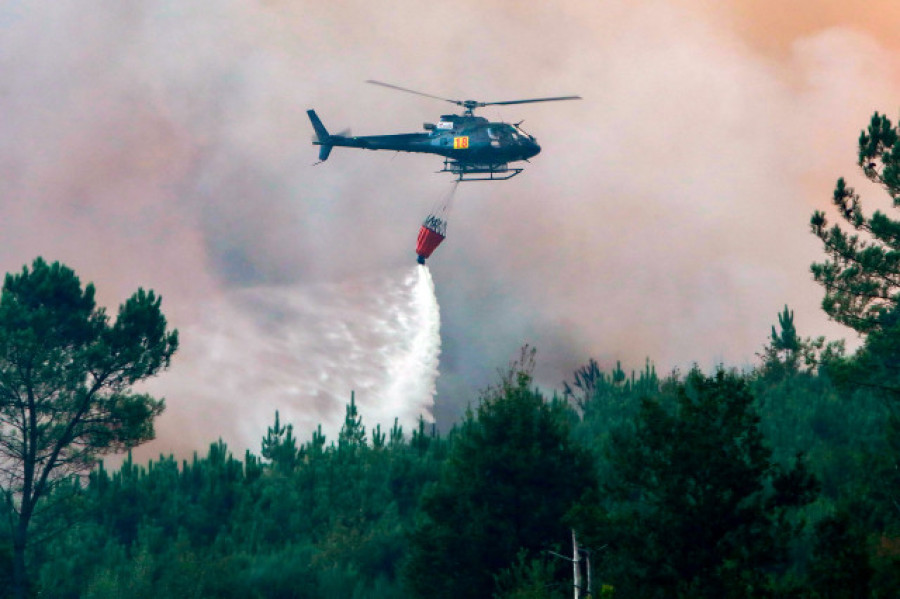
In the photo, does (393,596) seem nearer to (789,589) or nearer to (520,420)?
(520,420)

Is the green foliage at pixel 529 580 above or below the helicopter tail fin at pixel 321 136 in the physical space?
below

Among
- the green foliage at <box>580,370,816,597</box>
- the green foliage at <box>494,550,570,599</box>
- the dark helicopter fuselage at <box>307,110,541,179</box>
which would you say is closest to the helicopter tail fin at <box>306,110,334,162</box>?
the dark helicopter fuselage at <box>307,110,541,179</box>

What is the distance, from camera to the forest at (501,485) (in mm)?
40281

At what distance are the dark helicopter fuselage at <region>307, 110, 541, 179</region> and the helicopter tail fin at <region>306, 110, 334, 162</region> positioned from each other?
6.59m

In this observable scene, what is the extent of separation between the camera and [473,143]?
7025 centimetres

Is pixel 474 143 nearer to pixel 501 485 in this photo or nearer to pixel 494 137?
pixel 494 137

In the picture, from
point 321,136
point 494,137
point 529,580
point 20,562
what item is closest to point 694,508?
point 529,580

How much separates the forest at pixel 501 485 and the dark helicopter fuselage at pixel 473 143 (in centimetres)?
1485

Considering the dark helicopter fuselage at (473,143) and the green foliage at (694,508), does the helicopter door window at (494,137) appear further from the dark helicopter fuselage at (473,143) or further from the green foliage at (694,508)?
the green foliage at (694,508)

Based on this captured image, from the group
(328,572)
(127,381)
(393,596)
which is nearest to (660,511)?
(393,596)

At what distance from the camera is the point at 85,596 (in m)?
65.1

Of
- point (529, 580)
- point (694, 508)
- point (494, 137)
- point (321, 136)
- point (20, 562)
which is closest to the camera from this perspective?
point (694, 508)

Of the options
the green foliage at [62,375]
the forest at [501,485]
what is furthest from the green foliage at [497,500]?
the green foliage at [62,375]

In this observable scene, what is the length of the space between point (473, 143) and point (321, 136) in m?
13.5
